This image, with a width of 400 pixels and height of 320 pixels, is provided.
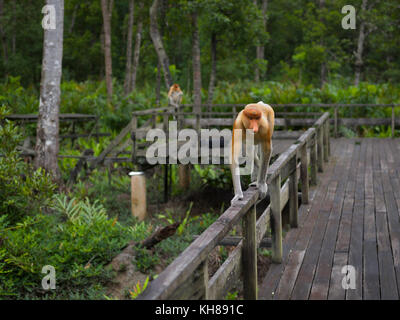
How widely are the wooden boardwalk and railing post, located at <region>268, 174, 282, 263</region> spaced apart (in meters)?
0.11

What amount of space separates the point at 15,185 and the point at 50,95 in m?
3.67

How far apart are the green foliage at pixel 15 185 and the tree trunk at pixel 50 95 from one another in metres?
2.41

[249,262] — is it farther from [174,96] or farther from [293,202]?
[174,96]

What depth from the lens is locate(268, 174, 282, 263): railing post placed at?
4723 mm

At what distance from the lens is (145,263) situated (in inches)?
307

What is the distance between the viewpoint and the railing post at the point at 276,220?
4.72 m

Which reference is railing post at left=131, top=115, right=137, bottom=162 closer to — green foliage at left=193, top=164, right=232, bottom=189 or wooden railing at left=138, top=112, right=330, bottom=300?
green foliage at left=193, top=164, right=232, bottom=189

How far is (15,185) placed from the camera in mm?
7543

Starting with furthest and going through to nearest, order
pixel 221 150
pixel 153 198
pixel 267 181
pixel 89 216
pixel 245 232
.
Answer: pixel 153 198
pixel 221 150
pixel 89 216
pixel 267 181
pixel 245 232

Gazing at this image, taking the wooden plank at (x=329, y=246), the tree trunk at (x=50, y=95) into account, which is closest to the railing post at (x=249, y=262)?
the wooden plank at (x=329, y=246)

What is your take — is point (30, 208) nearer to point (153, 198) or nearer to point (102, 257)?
point (102, 257)

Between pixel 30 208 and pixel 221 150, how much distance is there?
4.16 meters

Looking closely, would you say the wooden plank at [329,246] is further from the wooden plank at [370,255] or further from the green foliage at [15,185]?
the green foliage at [15,185]
